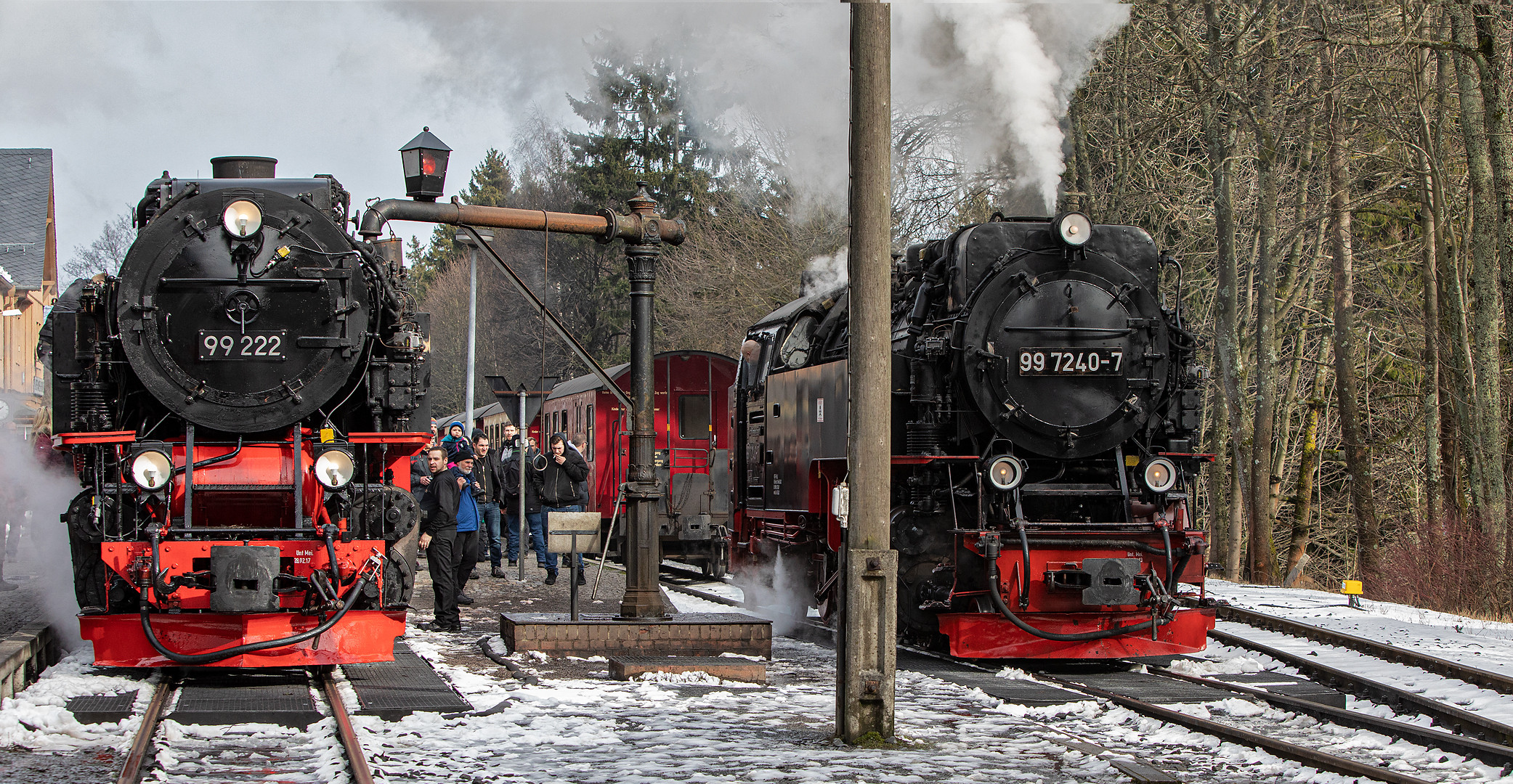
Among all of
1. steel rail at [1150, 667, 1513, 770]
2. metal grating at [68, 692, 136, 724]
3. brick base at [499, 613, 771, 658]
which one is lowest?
steel rail at [1150, 667, 1513, 770]

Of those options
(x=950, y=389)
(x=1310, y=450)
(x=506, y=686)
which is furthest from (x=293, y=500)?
(x=1310, y=450)

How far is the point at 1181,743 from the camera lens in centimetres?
717

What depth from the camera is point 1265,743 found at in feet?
22.3

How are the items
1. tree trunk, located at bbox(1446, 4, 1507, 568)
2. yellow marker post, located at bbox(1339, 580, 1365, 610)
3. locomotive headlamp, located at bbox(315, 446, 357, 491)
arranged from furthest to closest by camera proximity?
tree trunk, located at bbox(1446, 4, 1507, 568), yellow marker post, located at bbox(1339, 580, 1365, 610), locomotive headlamp, located at bbox(315, 446, 357, 491)

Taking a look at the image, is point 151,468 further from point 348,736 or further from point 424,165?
point 424,165

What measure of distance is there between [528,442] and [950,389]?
940cm

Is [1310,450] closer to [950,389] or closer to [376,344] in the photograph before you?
[950,389]

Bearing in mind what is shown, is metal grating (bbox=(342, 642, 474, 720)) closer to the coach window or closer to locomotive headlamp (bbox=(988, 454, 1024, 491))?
locomotive headlamp (bbox=(988, 454, 1024, 491))

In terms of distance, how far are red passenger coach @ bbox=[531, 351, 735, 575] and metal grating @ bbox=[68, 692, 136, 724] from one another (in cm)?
1039

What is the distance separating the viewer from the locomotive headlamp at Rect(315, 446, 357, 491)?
872 centimetres

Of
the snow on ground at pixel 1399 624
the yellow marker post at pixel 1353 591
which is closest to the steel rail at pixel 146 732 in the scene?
the snow on ground at pixel 1399 624

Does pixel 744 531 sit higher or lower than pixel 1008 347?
lower

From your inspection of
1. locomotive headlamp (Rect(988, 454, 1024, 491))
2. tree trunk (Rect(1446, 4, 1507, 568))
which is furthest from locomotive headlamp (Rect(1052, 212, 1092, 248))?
tree trunk (Rect(1446, 4, 1507, 568))

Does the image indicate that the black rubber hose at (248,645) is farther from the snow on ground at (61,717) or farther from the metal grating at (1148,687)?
the metal grating at (1148,687)
